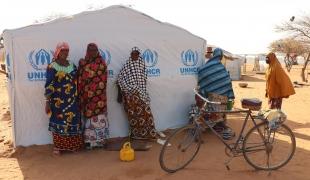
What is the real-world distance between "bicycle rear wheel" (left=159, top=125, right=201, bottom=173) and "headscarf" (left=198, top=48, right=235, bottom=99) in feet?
6.42

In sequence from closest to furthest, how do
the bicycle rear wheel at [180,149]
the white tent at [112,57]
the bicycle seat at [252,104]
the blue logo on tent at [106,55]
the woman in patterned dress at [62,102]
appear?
the bicycle rear wheel at [180,149], the bicycle seat at [252,104], the woman in patterned dress at [62,102], the white tent at [112,57], the blue logo on tent at [106,55]

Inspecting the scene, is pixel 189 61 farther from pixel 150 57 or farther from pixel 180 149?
pixel 180 149

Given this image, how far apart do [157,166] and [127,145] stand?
0.60m

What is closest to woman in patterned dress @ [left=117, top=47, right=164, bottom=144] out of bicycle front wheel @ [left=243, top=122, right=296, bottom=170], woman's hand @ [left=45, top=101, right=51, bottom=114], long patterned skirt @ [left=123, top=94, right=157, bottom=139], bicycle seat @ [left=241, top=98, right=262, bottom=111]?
long patterned skirt @ [left=123, top=94, right=157, bottom=139]

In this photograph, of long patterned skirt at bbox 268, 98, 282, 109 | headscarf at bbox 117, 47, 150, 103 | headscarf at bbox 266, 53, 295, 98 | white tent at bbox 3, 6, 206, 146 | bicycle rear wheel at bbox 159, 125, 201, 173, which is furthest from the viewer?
long patterned skirt at bbox 268, 98, 282, 109

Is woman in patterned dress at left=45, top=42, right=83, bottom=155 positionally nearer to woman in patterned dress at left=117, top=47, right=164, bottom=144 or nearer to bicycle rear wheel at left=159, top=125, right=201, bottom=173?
woman in patterned dress at left=117, top=47, right=164, bottom=144

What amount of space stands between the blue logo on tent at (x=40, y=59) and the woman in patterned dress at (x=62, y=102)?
19.9 inches

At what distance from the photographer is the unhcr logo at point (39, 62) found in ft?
20.0

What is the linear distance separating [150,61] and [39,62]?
2077 mm

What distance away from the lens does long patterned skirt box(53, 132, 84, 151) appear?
19.5 feet

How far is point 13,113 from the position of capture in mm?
6109

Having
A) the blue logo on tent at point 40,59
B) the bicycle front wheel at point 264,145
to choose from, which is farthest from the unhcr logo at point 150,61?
the bicycle front wheel at point 264,145

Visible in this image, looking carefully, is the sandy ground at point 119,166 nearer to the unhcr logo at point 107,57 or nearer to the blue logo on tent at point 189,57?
the unhcr logo at point 107,57

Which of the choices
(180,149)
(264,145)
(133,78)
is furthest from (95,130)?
(264,145)
